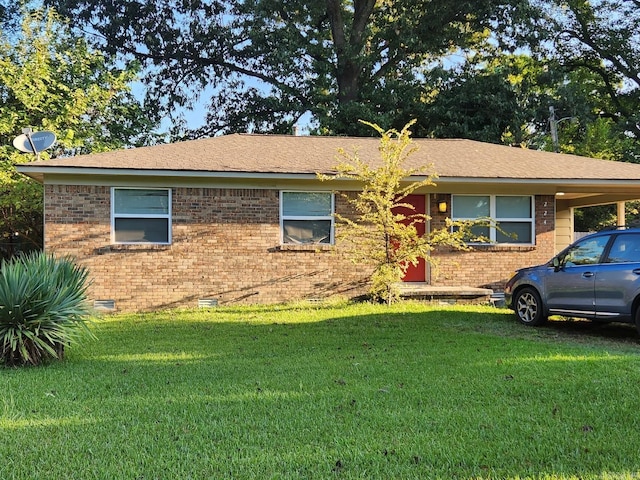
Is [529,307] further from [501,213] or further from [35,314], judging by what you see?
[35,314]

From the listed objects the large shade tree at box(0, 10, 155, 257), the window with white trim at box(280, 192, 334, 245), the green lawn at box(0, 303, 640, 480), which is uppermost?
the large shade tree at box(0, 10, 155, 257)

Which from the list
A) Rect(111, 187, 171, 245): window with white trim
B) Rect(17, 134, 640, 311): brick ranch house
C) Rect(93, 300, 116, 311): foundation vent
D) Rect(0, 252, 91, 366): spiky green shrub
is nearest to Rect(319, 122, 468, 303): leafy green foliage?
Rect(17, 134, 640, 311): brick ranch house

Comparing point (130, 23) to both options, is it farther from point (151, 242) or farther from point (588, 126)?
point (588, 126)

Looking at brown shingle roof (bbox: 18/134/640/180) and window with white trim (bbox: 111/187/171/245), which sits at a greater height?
brown shingle roof (bbox: 18/134/640/180)

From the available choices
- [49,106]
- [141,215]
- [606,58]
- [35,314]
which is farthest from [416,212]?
[606,58]

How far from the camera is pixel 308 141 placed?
15.0 m

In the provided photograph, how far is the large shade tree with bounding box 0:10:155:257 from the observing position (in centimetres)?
1545

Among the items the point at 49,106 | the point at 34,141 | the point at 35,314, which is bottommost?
the point at 35,314

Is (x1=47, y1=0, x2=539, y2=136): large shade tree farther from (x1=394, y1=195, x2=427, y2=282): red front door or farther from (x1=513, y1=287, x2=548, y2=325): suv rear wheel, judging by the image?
(x1=513, y1=287, x2=548, y2=325): suv rear wheel

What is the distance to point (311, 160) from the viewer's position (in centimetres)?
1265

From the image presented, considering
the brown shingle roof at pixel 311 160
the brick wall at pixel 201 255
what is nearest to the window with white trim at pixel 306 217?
the brick wall at pixel 201 255

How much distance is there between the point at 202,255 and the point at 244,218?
48.7 inches

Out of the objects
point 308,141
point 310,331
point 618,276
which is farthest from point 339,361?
point 308,141

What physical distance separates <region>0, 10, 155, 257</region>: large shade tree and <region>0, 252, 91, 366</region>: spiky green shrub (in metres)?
9.50
